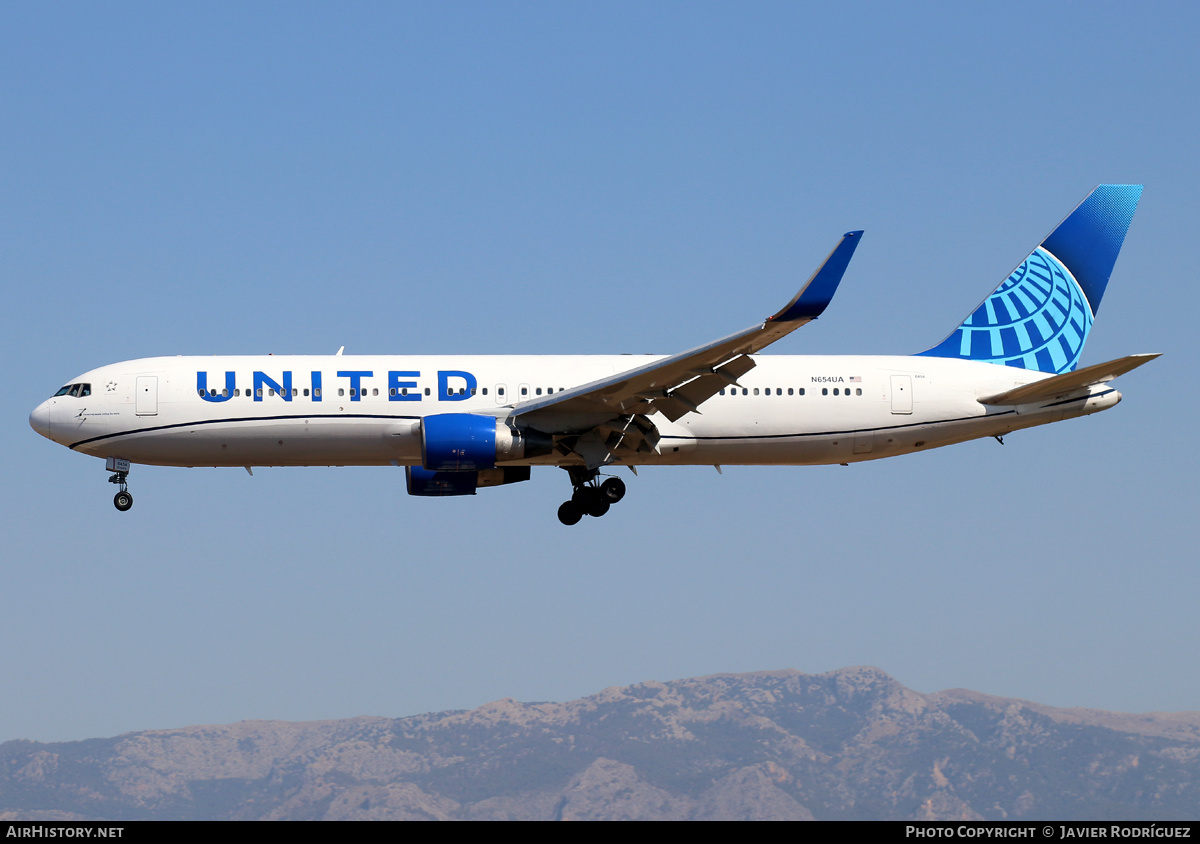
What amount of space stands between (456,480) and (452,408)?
2.82 m

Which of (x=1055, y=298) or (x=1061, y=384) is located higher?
(x=1055, y=298)

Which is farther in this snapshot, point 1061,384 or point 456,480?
point 456,480

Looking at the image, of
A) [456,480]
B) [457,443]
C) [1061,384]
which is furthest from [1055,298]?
[457,443]

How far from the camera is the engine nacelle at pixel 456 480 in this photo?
38062 millimetres

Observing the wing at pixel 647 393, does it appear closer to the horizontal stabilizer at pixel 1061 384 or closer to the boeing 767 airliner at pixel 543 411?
the boeing 767 airliner at pixel 543 411

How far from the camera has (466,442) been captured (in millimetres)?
34344

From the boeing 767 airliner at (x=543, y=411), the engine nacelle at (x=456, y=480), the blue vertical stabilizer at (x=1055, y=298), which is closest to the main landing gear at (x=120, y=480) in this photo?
the boeing 767 airliner at (x=543, y=411)

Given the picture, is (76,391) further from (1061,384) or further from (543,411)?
(1061,384)

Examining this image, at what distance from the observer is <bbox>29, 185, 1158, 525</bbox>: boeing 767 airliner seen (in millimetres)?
35031

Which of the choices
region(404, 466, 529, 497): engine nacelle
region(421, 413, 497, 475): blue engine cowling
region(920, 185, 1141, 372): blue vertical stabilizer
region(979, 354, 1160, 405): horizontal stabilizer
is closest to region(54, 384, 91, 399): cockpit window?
region(404, 466, 529, 497): engine nacelle

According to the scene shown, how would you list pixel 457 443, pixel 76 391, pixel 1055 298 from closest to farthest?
1. pixel 457 443
2. pixel 76 391
3. pixel 1055 298

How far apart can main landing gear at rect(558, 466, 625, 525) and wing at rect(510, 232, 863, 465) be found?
1.65 meters
